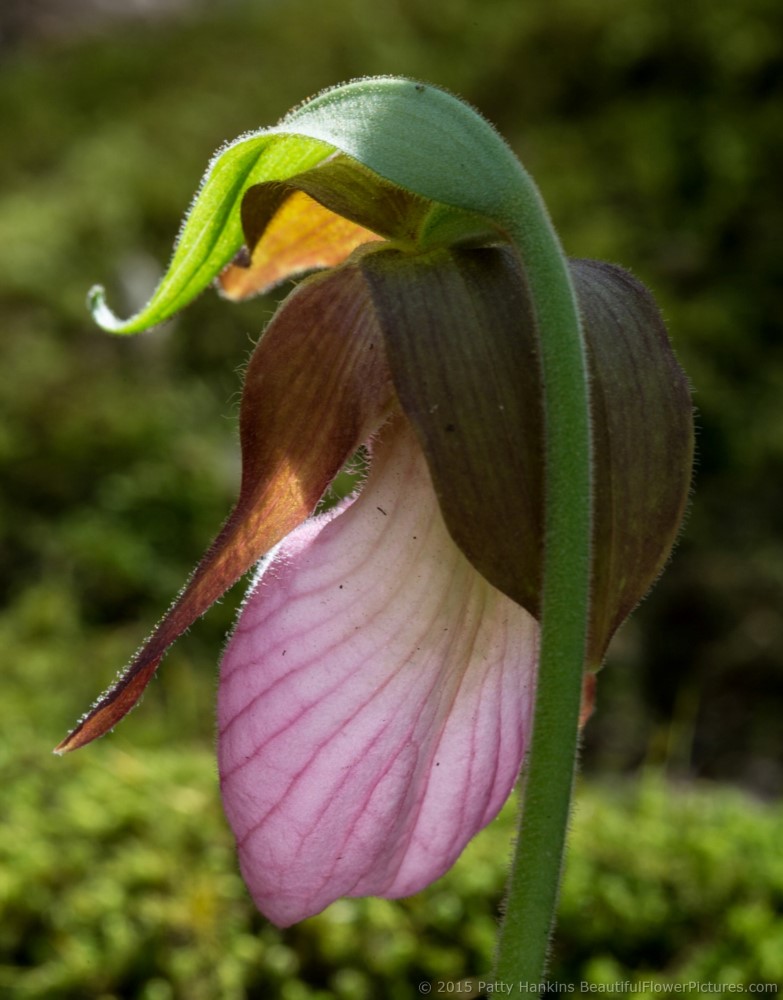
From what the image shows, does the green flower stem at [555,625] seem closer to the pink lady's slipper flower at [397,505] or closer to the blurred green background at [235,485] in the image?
the pink lady's slipper flower at [397,505]

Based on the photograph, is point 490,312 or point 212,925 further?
point 212,925

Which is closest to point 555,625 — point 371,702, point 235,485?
point 371,702

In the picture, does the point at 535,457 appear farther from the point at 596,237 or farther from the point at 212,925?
the point at 596,237

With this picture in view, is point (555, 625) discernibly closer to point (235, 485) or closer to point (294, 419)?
point (294, 419)

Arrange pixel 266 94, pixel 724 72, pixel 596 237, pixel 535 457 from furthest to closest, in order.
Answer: pixel 266 94 → pixel 724 72 → pixel 596 237 → pixel 535 457

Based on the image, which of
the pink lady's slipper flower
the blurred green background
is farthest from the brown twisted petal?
the blurred green background

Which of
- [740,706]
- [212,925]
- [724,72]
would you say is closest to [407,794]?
[212,925]

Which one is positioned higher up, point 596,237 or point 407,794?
point 407,794
